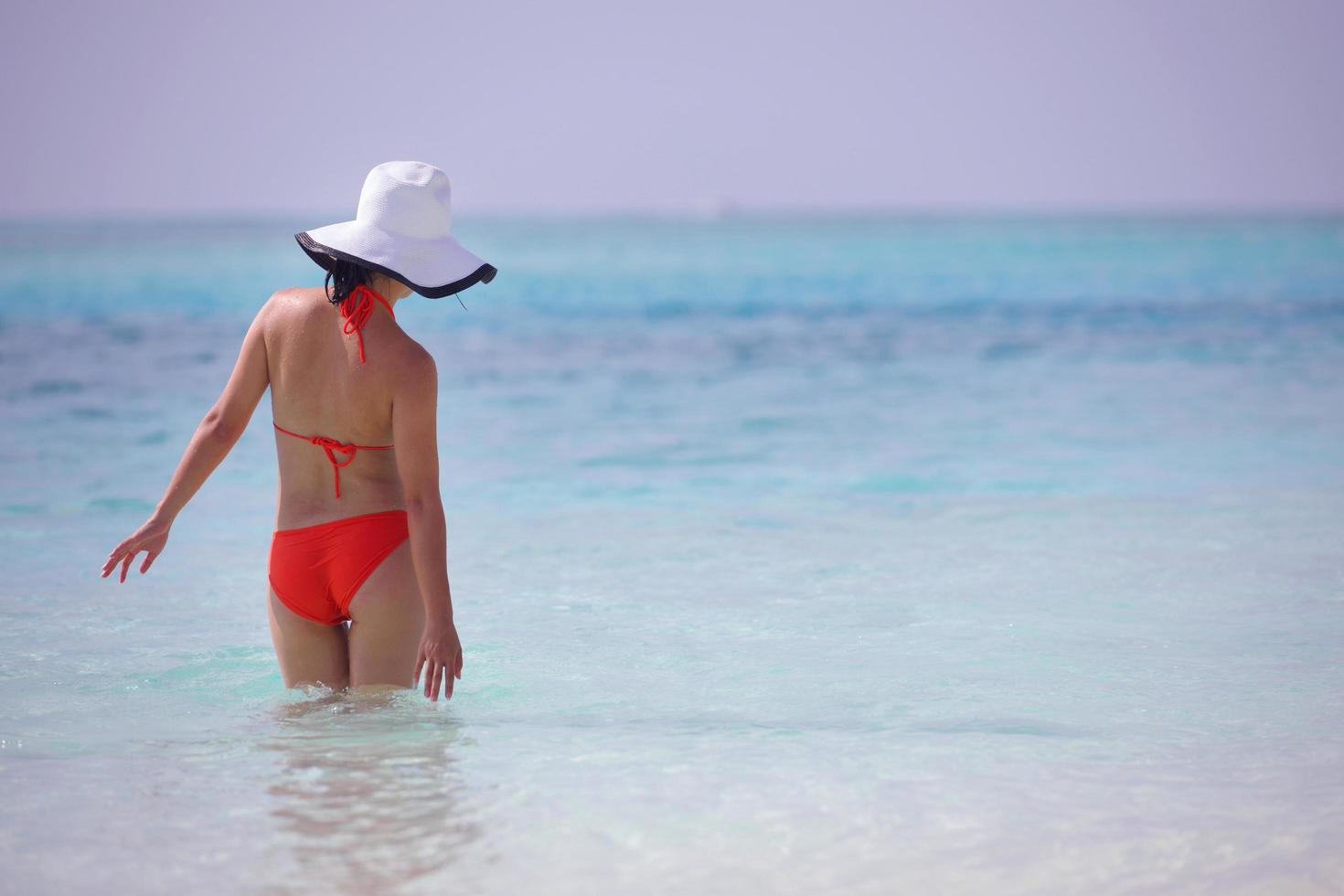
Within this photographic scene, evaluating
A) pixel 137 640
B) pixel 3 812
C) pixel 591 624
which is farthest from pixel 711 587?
pixel 3 812

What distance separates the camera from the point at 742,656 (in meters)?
4.53

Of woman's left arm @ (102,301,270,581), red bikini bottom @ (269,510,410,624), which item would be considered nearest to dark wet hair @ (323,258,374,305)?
woman's left arm @ (102,301,270,581)

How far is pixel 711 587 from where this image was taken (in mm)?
5461

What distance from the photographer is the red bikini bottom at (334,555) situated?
336cm

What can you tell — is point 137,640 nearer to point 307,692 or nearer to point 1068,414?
point 307,692

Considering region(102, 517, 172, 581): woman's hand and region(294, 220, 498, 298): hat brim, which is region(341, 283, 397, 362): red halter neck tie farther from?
region(102, 517, 172, 581): woman's hand

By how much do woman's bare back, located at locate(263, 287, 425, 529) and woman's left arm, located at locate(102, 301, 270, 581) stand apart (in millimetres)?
42

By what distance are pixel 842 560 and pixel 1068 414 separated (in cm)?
487

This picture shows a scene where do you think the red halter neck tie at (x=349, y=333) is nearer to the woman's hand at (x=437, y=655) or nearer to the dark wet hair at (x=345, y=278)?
the dark wet hair at (x=345, y=278)

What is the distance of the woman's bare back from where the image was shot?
10.5 feet

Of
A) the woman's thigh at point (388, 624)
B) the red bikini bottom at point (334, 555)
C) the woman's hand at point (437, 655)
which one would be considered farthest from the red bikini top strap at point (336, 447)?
the woman's hand at point (437, 655)

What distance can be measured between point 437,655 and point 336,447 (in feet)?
1.90

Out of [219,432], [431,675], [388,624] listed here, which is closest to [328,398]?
[219,432]

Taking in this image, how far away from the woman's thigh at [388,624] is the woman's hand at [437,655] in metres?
0.23
